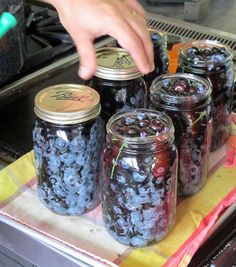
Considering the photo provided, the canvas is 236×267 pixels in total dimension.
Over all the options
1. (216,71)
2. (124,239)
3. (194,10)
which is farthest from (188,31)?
(124,239)

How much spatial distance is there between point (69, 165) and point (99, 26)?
0.18m

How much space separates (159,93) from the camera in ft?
2.51

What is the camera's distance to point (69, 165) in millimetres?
725

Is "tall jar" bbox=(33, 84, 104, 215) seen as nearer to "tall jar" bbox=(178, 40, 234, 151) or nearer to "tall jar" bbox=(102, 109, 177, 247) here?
"tall jar" bbox=(102, 109, 177, 247)

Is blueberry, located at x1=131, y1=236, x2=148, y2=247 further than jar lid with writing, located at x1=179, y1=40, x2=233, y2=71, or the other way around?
jar lid with writing, located at x1=179, y1=40, x2=233, y2=71

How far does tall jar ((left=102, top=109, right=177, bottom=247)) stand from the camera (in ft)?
2.17

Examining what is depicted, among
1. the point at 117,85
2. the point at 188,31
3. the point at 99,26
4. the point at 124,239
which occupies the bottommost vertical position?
the point at 188,31

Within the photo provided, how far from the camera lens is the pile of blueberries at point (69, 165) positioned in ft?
2.34

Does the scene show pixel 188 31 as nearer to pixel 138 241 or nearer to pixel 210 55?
pixel 210 55

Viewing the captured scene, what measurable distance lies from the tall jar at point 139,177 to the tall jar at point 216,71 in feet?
0.53

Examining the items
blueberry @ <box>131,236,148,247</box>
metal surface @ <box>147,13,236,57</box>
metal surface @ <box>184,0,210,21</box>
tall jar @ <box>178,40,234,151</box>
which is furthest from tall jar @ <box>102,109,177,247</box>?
metal surface @ <box>184,0,210,21</box>

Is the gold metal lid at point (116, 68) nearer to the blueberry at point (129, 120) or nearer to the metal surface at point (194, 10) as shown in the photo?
the blueberry at point (129, 120)

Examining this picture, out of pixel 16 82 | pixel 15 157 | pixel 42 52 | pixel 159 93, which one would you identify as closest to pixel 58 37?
pixel 42 52

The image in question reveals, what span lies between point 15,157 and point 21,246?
0.59ft
